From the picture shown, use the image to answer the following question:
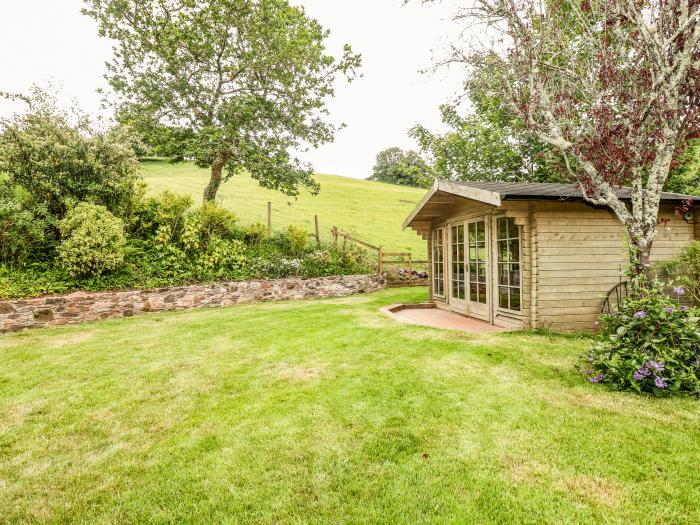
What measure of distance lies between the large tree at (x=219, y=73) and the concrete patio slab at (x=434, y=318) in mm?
6807

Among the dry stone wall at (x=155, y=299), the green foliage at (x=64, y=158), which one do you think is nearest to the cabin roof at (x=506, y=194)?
the dry stone wall at (x=155, y=299)

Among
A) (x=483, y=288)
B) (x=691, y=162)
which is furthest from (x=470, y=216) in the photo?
(x=691, y=162)

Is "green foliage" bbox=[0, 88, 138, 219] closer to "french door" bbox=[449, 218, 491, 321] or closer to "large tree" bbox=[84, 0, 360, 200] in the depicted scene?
"large tree" bbox=[84, 0, 360, 200]

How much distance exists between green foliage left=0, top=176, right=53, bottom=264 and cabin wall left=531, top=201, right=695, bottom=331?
37.1 feet

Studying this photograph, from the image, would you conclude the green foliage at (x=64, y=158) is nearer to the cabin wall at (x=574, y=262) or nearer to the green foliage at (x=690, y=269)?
the cabin wall at (x=574, y=262)

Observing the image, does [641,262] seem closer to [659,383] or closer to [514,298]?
[659,383]

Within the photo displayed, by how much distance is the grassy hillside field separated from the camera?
21.1m

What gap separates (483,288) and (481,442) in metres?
5.89

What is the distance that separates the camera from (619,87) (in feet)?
16.3

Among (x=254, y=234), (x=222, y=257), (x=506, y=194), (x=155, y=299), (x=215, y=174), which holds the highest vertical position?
(x=215, y=174)

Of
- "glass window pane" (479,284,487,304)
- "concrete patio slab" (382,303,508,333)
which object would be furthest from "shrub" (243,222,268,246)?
"glass window pane" (479,284,487,304)

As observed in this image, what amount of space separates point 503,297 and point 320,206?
21.5 metres

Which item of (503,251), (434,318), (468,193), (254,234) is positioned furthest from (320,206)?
(468,193)

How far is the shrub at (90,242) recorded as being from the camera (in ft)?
29.1
